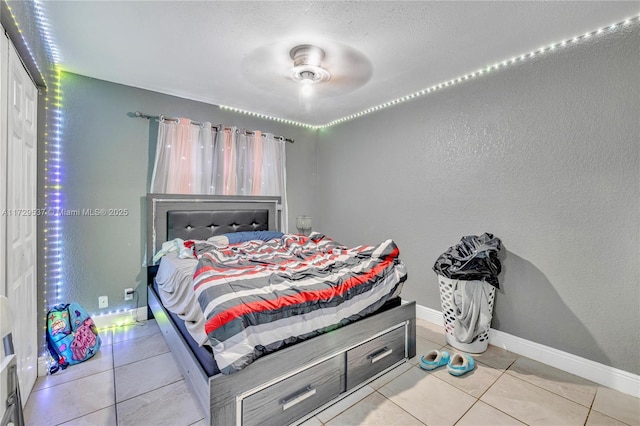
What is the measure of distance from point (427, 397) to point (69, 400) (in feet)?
7.41

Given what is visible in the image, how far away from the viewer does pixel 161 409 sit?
1.73 metres

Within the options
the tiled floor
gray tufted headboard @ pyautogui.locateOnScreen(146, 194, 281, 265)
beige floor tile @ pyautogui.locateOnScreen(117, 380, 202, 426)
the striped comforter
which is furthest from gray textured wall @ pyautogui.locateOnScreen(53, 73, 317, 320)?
beige floor tile @ pyautogui.locateOnScreen(117, 380, 202, 426)

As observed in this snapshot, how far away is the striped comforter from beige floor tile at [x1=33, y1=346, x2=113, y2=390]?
1.10 meters

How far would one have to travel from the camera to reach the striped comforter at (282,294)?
1397mm

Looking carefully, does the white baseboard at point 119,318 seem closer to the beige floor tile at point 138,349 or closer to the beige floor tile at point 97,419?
the beige floor tile at point 138,349

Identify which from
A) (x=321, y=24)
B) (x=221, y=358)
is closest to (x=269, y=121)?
(x=321, y=24)

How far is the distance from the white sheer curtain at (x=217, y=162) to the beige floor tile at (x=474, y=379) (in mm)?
2583

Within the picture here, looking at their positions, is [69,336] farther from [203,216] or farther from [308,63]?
[308,63]

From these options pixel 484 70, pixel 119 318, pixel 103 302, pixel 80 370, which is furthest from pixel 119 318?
pixel 484 70

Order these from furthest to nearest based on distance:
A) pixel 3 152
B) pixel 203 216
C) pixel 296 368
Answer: pixel 203 216 < pixel 296 368 < pixel 3 152

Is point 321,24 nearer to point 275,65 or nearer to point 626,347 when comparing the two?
point 275,65

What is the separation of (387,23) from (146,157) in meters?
2.63

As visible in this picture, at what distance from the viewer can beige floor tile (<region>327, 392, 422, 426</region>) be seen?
165cm

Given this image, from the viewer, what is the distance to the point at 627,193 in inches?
76.6
